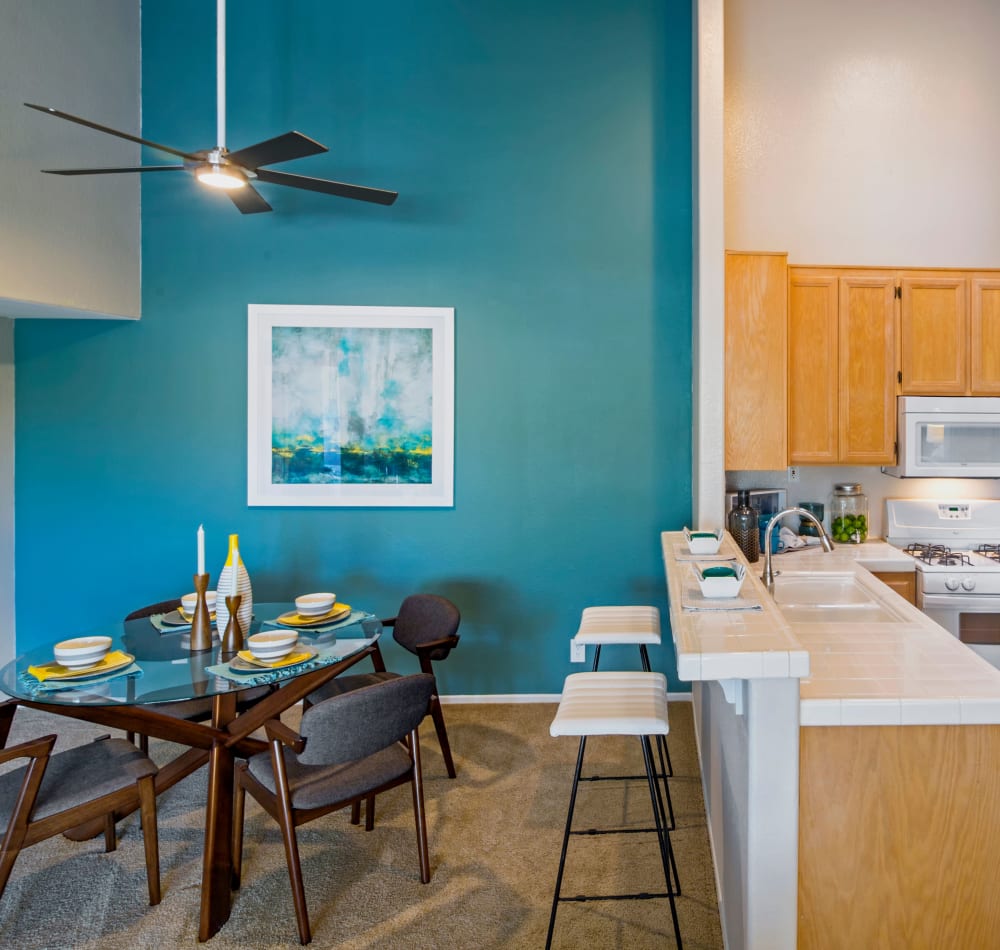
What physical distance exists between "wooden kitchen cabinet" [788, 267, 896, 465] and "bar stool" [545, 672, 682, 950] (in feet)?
6.31

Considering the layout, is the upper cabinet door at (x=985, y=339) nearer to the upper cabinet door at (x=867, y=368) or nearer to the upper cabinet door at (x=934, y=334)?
the upper cabinet door at (x=934, y=334)

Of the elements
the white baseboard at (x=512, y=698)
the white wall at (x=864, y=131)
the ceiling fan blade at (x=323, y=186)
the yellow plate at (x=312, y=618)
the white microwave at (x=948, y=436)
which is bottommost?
the white baseboard at (x=512, y=698)

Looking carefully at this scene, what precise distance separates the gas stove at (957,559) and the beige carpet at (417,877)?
59.1 inches

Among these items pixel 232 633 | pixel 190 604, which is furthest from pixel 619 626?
pixel 190 604

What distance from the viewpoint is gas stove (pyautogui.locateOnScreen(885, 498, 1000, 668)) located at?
3256 millimetres

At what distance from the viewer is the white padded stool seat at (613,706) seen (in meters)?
1.91

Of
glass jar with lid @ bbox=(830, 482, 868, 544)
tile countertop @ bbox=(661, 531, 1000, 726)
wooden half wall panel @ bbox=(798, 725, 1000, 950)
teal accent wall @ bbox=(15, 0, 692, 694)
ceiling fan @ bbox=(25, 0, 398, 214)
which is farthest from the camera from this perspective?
glass jar with lid @ bbox=(830, 482, 868, 544)

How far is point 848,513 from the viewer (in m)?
3.84

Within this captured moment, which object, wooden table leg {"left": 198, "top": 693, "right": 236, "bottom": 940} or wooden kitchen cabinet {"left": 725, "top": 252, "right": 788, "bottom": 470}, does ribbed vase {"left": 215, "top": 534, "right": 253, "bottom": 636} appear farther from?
wooden kitchen cabinet {"left": 725, "top": 252, "right": 788, "bottom": 470}

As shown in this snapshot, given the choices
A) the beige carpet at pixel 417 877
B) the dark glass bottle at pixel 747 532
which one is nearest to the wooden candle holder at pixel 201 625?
the beige carpet at pixel 417 877

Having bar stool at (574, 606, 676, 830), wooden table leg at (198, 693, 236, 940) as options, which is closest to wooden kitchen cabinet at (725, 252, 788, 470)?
bar stool at (574, 606, 676, 830)

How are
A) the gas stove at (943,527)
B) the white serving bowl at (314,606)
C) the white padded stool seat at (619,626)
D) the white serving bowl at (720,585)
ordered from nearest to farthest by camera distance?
the white serving bowl at (720,585) → the white padded stool seat at (619,626) → the white serving bowl at (314,606) → the gas stove at (943,527)

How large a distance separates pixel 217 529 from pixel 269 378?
87cm

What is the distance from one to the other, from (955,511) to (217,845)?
3.95 meters
